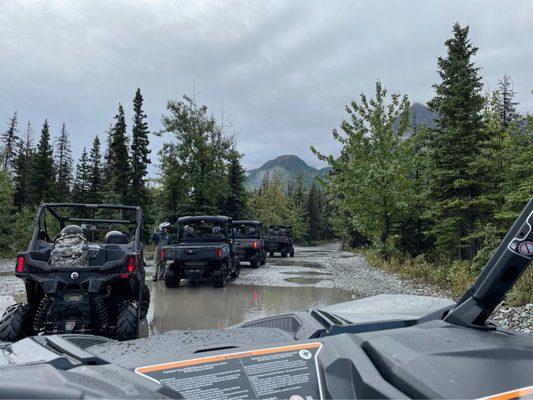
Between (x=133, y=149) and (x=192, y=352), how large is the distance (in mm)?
41649

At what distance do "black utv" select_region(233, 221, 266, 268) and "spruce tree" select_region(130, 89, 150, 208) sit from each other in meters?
21.1

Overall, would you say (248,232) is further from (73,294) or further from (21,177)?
(21,177)

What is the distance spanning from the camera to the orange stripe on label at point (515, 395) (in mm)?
1279

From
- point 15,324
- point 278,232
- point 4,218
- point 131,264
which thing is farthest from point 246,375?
point 278,232

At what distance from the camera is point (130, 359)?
1.67 metres

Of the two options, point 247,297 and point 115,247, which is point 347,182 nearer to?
point 247,297

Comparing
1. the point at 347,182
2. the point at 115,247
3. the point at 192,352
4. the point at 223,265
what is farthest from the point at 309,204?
the point at 192,352

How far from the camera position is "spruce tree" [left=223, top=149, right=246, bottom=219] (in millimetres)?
39125

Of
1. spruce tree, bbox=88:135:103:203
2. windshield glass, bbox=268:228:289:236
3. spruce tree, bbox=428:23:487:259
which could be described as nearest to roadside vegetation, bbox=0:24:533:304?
spruce tree, bbox=428:23:487:259

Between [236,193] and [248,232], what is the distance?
728 inches

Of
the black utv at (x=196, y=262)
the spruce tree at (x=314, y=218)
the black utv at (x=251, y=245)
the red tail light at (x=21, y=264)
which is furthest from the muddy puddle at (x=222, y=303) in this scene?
the spruce tree at (x=314, y=218)

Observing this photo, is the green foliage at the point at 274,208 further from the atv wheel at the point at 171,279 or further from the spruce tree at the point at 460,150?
the atv wheel at the point at 171,279

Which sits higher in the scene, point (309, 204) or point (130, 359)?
point (309, 204)

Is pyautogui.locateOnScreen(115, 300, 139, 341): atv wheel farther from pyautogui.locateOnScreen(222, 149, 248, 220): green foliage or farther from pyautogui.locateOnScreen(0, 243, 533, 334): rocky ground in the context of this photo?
pyautogui.locateOnScreen(222, 149, 248, 220): green foliage
